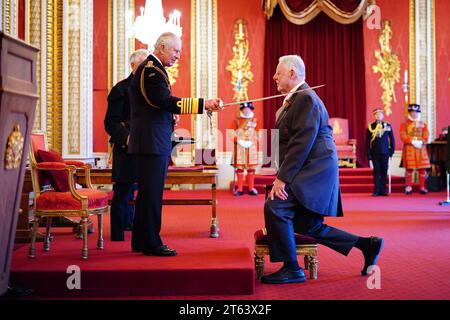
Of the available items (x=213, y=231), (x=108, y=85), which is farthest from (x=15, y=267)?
(x=108, y=85)

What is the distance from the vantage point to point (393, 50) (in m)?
12.2

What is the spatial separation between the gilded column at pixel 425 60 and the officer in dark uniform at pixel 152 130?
9.31m

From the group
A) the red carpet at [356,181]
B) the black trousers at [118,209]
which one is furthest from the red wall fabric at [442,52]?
the black trousers at [118,209]

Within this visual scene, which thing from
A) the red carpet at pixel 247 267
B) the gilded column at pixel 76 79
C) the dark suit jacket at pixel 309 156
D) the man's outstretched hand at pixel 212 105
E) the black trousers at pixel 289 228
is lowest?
the red carpet at pixel 247 267

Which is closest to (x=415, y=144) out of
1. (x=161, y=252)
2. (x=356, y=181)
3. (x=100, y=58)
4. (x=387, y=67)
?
(x=356, y=181)

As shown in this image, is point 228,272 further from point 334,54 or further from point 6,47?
point 334,54

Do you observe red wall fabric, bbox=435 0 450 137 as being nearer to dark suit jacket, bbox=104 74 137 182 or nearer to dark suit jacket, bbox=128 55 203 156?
dark suit jacket, bbox=104 74 137 182

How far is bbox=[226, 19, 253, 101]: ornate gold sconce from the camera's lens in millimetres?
11883

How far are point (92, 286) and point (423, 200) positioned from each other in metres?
7.03

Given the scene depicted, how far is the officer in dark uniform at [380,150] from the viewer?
10289 millimetres

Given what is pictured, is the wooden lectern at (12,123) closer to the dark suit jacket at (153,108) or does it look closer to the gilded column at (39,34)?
the dark suit jacket at (153,108)

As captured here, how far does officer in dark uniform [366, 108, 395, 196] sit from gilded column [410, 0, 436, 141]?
2.10 metres

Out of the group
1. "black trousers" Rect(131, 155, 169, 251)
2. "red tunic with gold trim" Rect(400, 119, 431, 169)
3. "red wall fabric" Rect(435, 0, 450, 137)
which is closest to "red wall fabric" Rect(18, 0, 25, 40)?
"black trousers" Rect(131, 155, 169, 251)

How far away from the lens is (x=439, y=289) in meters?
3.42
